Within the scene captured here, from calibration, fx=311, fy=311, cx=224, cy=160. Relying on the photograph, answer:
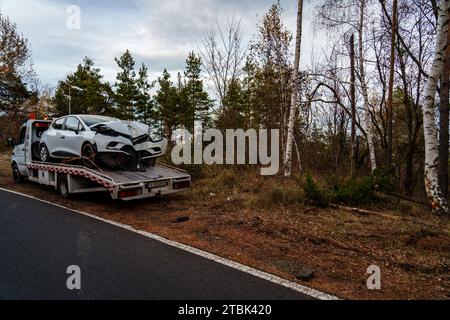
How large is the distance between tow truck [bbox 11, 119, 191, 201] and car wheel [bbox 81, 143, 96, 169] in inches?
8.1

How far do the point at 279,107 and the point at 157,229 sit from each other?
1149 centimetres

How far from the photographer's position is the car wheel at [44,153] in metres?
10.3

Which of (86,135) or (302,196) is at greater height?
(86,135)

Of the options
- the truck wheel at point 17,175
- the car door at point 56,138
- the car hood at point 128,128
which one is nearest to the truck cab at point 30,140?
the truck wheel at point 17,175

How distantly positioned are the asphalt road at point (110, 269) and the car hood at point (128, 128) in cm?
300

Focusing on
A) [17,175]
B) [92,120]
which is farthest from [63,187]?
[17,175]

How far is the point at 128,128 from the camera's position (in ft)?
28.0

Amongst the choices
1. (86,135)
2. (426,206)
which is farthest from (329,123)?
(86,135)

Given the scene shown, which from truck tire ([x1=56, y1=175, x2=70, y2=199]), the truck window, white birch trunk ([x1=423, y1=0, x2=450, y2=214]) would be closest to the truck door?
the truck window

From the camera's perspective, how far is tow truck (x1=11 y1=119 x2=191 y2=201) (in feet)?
24.8

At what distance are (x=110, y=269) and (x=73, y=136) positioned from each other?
19.6 ft

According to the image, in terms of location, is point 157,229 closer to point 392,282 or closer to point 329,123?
point 392,282

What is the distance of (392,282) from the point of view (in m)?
3.92

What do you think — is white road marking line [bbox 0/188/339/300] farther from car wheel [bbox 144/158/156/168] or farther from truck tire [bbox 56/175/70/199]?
truck tire [bbox 56/175/70/199]
